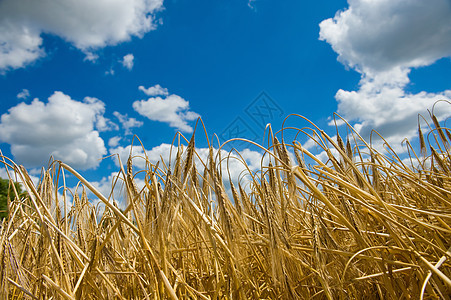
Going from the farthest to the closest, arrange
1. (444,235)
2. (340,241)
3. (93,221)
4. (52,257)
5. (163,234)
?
1. (93,221)
2. (340,241)
3. (52,257)
4. (444,235)
5. (163,234)

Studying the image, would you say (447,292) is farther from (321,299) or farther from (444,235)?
(321,299)

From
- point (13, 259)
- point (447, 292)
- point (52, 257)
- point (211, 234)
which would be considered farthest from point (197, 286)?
point (447, 292)

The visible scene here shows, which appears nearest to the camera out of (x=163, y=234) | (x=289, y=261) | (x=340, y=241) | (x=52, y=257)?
(x=163, y=234)

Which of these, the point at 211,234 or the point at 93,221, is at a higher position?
the point at 93,221

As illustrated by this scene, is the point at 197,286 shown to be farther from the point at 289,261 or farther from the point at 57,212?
the point at 57,212

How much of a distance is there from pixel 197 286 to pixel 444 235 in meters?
1.13

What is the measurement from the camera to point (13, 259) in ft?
4.29

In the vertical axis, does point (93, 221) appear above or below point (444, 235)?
above

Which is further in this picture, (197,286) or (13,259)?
(197,286)

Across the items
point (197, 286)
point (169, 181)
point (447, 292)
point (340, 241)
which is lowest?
point (447, 292)

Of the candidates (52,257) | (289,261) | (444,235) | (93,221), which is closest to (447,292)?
(444,235)

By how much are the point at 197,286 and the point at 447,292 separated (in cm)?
106

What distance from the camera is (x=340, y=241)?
147 centimetres

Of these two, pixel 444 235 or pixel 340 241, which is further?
pixel 340 241
